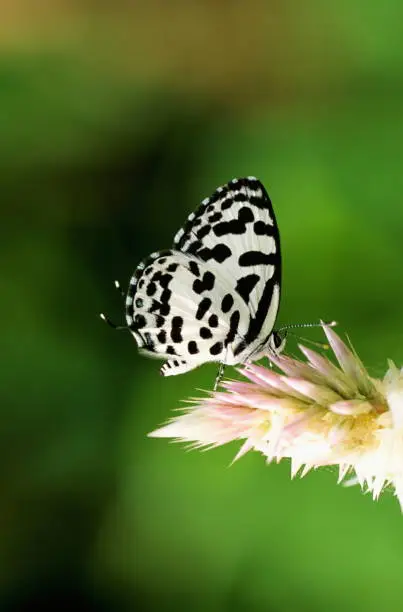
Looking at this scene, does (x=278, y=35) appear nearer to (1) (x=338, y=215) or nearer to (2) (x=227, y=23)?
(2) (x=227, y=23)

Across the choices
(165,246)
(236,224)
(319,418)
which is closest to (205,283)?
(236,224)

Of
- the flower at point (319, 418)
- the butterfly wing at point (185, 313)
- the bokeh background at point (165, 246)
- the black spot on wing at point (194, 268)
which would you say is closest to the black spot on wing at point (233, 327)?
the butterfly wing at point (185, 313)

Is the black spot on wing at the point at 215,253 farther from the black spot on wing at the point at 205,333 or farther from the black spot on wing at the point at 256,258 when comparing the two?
the black spot on wing at the point at 205,333

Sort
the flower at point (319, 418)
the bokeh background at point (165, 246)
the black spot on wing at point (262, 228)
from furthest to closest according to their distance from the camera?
the bokeh background at point (165, 246) → the black spot on wing at point (262, 228) → the flower at point (319, 418)

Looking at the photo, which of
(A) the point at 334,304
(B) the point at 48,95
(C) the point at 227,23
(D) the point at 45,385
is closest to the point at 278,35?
(C) the point at 227,23

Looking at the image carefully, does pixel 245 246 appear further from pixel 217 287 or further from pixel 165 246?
pixel 165 246

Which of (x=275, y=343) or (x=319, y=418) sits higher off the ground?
(x=275, y=343)

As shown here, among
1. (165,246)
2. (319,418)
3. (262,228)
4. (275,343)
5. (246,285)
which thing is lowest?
(319,418)
